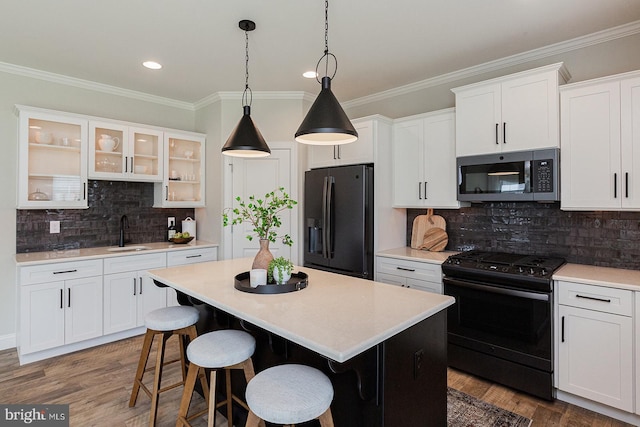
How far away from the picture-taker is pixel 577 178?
260 cm

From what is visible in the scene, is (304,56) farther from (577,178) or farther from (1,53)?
(1,53)

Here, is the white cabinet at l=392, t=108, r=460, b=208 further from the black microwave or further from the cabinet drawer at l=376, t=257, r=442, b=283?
the cabinet drawer at l=376, t=257, r=442, b=283

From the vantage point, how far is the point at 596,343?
7.55 ft

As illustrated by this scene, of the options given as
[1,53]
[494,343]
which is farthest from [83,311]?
[494,343]

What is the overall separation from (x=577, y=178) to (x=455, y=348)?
160cm

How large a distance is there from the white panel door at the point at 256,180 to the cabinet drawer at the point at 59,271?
140 cm

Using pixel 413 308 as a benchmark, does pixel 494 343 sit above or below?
below

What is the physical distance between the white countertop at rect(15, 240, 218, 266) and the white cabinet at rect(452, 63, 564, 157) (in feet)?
9.92

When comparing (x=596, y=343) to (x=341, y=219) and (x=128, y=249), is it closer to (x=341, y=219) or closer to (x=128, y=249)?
(x=341, y=219)

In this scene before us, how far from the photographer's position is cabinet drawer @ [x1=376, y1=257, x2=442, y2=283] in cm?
304

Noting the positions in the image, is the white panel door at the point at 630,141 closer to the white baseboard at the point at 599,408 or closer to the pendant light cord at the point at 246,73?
the white baseboard at the point at 599,408

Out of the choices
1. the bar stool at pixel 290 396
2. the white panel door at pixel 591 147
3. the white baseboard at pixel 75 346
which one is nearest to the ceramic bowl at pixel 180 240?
the white baseboard at pixel 75 346

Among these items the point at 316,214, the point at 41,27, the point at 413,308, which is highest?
the point at 41,27

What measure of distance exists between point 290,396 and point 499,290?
191 cm
